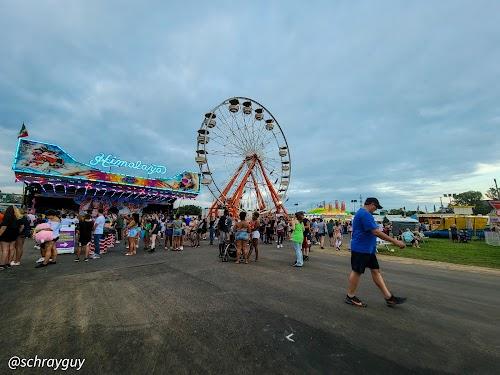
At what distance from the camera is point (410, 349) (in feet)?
10.00

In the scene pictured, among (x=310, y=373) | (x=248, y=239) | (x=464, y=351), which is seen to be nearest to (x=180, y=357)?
(x=310, y=373)

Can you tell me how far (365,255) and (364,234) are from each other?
36cm

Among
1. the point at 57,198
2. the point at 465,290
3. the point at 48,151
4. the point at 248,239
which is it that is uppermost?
the point at 48,151

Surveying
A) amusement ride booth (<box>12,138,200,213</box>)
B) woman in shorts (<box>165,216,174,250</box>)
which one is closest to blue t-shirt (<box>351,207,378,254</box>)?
woman in shorts (<box>165,216,174,250</box>)

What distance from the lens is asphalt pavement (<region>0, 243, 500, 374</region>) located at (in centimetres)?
273

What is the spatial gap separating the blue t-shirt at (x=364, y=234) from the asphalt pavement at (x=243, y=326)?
38.7 inches

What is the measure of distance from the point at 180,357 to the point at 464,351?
3.15m

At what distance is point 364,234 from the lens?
477cm

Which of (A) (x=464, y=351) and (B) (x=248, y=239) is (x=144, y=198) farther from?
(A) (x=464, y=351)

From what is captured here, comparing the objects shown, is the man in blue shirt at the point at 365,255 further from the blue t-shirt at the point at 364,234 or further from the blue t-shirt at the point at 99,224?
the blue t-shirt at the point at 99,224

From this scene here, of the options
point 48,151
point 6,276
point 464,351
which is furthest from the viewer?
point 48,151

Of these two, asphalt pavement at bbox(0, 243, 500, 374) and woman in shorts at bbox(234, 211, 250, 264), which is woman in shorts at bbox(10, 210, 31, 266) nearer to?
asphalt pavement at bbox(0, 243, 500, 374)

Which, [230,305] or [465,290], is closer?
[230,305]

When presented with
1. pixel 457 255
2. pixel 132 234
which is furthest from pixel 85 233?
pixel 457 255
